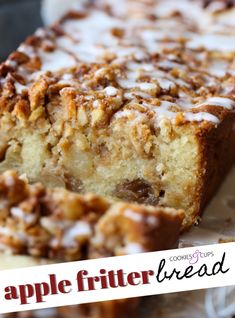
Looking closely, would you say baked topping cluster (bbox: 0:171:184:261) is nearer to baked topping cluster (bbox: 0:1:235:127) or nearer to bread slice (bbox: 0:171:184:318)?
bread slice (bbox: 0:171:184:318)

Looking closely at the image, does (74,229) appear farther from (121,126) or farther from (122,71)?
(122,71)

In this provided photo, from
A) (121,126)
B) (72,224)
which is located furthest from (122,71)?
(72,224)

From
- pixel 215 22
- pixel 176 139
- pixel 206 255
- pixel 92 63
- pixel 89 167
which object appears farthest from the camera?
pixel 215 22

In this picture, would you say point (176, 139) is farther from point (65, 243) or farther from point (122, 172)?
point (65, 243)

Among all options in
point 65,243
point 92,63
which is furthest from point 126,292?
point 92,63

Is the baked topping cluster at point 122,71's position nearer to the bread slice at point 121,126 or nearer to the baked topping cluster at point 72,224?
the bread slice at point 121,126

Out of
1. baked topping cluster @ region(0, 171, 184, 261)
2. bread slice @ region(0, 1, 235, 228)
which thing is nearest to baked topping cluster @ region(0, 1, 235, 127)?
bread slice @ region(0, 1, 235, 228)
